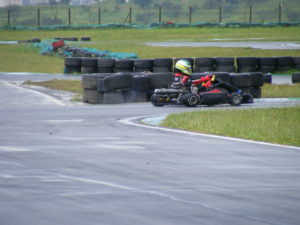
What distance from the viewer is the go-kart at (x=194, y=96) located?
Result: 1486 centimetres

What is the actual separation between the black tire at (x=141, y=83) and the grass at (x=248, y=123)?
10.2 ft

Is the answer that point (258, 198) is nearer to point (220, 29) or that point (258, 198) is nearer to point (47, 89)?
point (47, 89)

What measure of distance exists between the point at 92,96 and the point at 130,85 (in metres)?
0.87

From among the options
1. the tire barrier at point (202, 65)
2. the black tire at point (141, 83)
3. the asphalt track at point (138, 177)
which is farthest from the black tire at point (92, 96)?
the tire barrier at point (202, 65)

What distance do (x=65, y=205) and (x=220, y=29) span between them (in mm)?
53155

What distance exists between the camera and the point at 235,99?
15.1 meters

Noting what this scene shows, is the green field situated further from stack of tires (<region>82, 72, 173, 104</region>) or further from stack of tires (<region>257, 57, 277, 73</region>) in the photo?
stack of tires (<region>82, 72, 173, 104</region>)

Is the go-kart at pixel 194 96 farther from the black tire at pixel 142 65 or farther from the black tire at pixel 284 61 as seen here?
the black tire at pixel 284 61

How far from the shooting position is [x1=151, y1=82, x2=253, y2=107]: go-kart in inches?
585

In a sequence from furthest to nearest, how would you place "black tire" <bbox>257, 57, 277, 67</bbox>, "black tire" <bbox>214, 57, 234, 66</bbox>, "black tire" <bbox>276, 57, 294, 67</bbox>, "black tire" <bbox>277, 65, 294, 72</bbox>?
"black tire" <bbox>277, 65, 294, 72</bbox> < "black tire" <bbox>276, 57, 294, 67</bbox> < "black tire" <bbox>257, 57, 277, 67</bbox> < "black tire" <bbox>214, 57, 234, 66</bbox>

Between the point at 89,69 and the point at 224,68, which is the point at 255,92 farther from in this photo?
the point at 89,69

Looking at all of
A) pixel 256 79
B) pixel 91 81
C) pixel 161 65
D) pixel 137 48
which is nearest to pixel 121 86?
pixel 91 81

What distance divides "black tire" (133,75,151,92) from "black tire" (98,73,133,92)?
0.12 meters

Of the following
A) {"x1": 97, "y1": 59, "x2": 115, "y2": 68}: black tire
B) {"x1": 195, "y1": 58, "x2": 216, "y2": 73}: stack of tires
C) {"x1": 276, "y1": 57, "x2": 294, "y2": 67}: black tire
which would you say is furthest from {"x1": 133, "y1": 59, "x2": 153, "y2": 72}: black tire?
{"x1": 276, "y1": 57, "x2": 294, "y2": 67}: black tire
